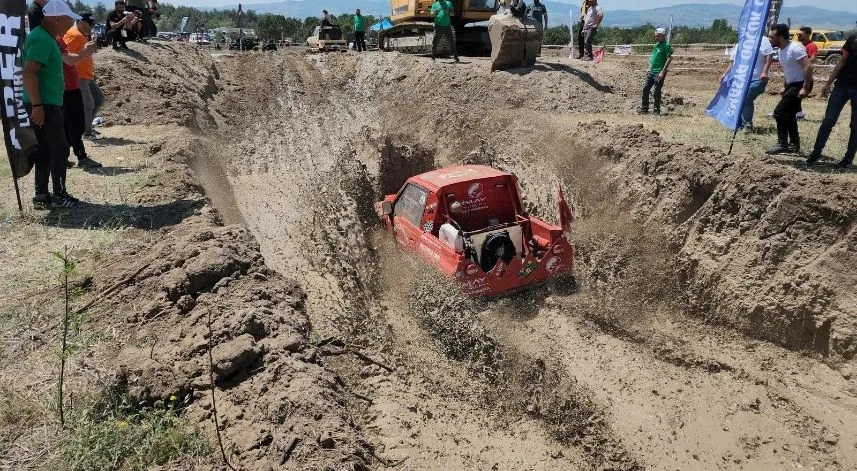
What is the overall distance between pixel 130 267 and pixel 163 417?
2.35 meters

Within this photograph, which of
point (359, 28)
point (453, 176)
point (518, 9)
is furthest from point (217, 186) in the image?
point (359, 28)

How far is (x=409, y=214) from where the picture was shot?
26.3 ft

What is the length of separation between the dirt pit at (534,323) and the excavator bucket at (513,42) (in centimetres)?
379

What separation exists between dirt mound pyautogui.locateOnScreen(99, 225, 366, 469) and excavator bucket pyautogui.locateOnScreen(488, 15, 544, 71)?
10.5m

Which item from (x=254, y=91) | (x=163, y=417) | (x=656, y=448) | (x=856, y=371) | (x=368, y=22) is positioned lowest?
(x=656, y=448)

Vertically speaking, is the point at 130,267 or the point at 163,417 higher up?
the point at 130,267

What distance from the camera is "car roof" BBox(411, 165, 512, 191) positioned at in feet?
25.1

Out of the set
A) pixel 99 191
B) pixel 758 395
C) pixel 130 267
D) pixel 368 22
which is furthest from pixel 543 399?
pixel 368 22

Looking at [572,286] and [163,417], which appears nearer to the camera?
[163,417]

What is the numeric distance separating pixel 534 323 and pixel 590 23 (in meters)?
11.9

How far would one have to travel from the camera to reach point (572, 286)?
7.50 m

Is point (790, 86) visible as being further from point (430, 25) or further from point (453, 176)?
point (430, 25)

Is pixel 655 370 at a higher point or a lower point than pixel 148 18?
lower

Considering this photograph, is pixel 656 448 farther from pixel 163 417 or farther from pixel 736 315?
pixel 163 417
